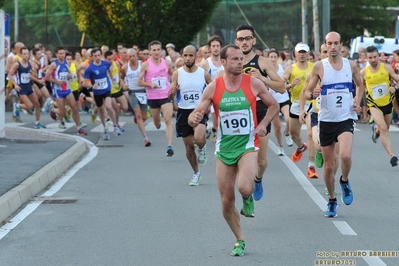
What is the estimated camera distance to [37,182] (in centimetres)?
1282

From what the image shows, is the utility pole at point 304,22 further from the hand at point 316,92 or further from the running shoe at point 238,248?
the running shoe at point 238,248

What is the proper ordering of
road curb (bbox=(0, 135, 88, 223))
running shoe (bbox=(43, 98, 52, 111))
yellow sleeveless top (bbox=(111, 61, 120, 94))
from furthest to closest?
running shoe (bbox=(43, 98, 52, 111))
yellow sleeveless top (bbox=(111, 61, 120, 94))
road curb (bbox=(0, 135, 88, 223))

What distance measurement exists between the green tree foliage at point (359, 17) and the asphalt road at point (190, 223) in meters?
54.8

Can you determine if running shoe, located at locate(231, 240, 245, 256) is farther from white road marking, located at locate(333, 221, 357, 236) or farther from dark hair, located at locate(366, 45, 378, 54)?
dark hair, located at locate(366, 45, 378, 54)

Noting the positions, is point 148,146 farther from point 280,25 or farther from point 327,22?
point 280,25

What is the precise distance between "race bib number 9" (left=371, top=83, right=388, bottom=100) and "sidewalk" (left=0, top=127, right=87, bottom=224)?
5.07 metres

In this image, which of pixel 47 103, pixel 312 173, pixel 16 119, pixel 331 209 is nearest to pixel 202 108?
pixel 331 209

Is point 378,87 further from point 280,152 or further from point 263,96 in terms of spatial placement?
point 263,96

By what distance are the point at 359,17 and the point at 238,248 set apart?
64.1 metres

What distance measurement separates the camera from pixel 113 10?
41.8 meters

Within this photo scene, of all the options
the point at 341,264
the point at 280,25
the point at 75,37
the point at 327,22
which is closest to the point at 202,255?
the point at 341,264

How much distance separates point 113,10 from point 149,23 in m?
1.64

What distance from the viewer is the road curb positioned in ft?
35.4

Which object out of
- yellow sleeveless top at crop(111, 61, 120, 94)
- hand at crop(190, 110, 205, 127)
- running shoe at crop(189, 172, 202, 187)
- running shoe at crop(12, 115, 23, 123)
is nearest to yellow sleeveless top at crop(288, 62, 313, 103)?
running shoe at crop(189, 172, 202, 187)
